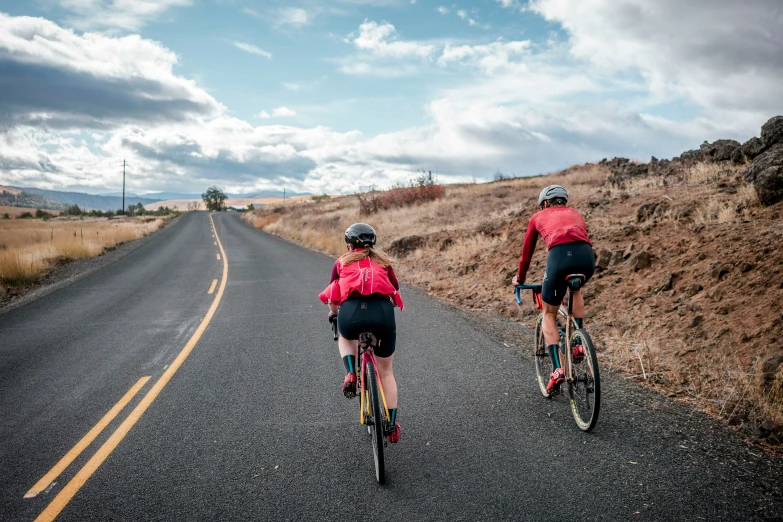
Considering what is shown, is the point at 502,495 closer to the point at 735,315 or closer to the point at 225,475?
the point at 225,475

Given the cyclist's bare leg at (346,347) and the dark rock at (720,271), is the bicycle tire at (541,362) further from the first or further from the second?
the dark rock at (720,271)

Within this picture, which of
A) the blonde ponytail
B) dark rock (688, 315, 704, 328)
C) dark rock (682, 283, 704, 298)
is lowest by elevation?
dark rock (688, 315, 704, 328)

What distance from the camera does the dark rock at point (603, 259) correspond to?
9.37m

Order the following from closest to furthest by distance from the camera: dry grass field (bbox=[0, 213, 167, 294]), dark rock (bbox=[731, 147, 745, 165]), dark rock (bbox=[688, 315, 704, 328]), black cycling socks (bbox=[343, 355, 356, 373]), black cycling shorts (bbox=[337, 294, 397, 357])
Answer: black cycling shorts (bbox=[337, 294, 397, 357])
black cycling socks (bbox=[343, 355, 356, 373])
dark rock (bbox=[688, 315, 704, 328])
dark rock (bbox=[731, 147, 745, 165])
dry grass field (bbox=[0, 213, 167, 294])

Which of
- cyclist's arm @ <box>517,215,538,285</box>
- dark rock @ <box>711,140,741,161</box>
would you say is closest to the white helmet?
cyclist's arm @ <box>517,215,538,285</box>

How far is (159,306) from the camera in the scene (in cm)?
1073

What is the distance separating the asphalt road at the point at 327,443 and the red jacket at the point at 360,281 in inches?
53.7

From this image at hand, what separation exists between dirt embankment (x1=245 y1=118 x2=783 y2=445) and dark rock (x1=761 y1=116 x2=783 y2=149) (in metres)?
0.31

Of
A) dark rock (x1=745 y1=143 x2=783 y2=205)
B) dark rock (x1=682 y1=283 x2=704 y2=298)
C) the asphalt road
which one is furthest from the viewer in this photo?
dark rock (x1=745 y1=143 x2=783 y2=205)

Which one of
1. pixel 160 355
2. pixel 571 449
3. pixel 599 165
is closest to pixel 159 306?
pixel 160 355

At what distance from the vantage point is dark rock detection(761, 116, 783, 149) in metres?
10.3

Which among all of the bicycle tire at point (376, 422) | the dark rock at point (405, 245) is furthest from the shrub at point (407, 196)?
the bicycle tire at point (376, 422)

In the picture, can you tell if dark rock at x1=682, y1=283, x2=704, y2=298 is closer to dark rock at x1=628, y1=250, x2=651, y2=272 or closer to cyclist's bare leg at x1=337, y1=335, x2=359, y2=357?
dark rock at x1=628, y1=250, x2=651, y2=272

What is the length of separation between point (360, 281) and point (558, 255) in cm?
193
